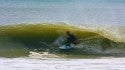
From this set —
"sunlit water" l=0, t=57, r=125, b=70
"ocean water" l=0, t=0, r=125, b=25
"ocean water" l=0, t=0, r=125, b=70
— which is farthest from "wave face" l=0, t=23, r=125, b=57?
"ocean water" l=0, t=0, r=125, b=25

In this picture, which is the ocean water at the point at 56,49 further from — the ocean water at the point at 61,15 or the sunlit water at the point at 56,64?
the ocean water at the point at 61,15

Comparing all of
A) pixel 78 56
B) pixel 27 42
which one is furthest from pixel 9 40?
pixel 78 56

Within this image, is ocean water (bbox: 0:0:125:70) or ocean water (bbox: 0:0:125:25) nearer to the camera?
ocean water (bbox: 0:0:125:70)

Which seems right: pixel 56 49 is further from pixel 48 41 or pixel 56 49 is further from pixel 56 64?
pixel 56 64

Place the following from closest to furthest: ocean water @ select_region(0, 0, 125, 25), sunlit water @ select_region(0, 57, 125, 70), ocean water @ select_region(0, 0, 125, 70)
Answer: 1. sunlit water @ select_region(0, 57, 125, 70)
2. ocean water @ select_region(0, 0, 125, 70)
3. ocean water @ select_region(0, 0, 125, 25)

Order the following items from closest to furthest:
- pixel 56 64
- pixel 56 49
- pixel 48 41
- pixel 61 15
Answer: pixel 56 64 → pixel 56 49 → pixel 48 41 → pixel 61 15

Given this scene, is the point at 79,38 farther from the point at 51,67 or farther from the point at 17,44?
the point at 51,67

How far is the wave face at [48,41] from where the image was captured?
67.2ft

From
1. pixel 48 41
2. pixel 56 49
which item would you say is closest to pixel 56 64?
pixel 56 49

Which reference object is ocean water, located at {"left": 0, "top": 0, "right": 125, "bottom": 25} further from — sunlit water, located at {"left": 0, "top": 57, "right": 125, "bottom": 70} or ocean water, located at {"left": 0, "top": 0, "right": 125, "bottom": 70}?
sunlit water, located at {"left": 0, "top": 57, "right": 125, "bottom": 70}

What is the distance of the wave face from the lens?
67.2 ft

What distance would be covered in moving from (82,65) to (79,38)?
23.6 ft

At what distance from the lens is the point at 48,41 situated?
73.9 feet

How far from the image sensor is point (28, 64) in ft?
51.3
